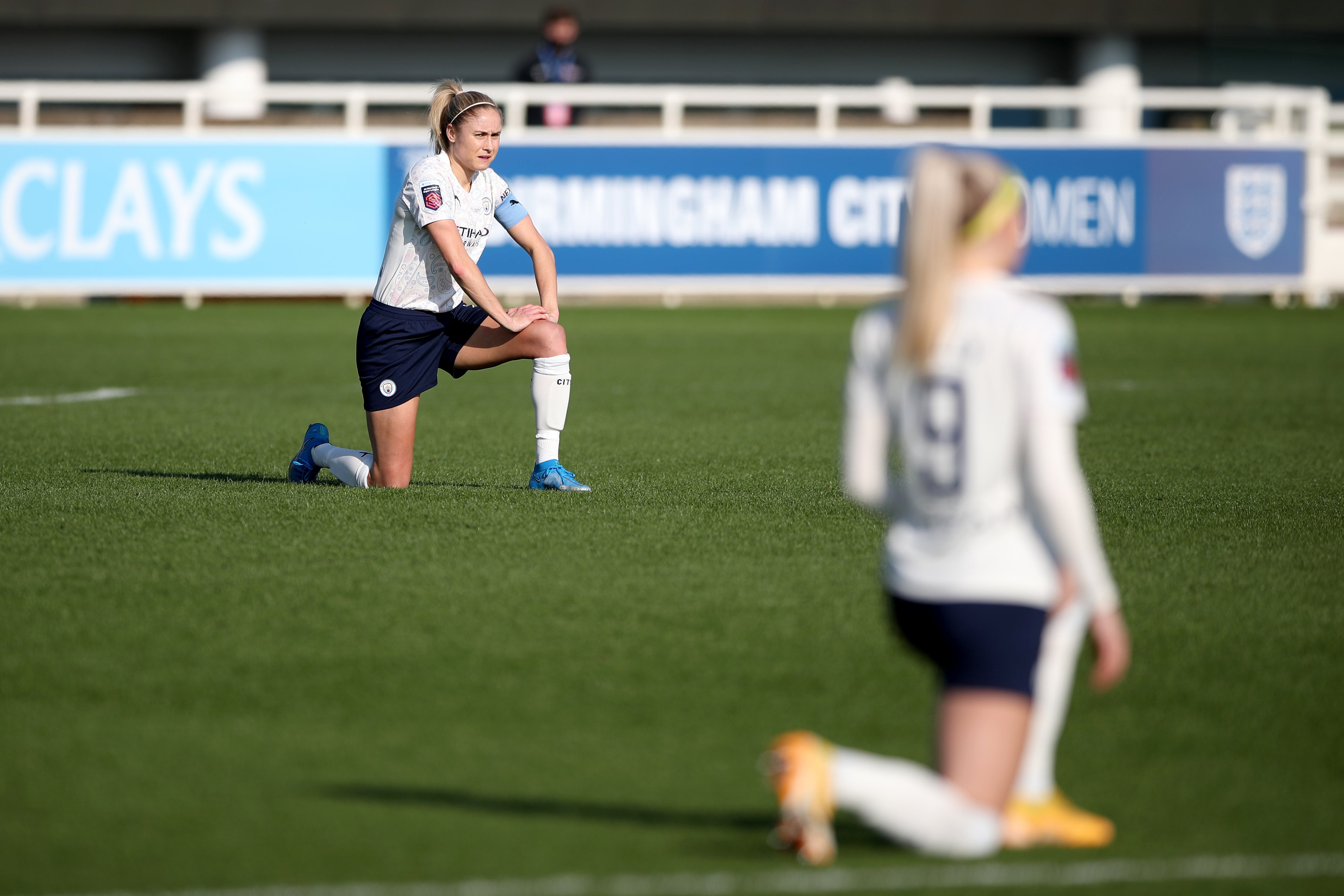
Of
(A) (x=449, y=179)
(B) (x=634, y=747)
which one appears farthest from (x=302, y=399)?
(B) (x=634, y=747)

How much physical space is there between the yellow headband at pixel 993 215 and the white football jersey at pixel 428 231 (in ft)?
14.4

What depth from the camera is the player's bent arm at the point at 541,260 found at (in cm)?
780

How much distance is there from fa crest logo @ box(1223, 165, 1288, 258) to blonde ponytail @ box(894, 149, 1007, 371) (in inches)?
674

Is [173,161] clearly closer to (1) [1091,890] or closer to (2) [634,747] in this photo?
(2) [634,747]

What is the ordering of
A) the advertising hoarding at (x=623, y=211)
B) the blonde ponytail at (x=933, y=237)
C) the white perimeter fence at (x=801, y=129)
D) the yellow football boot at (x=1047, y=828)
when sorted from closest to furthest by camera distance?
the blonde ponytail at (x=933, y=237) → the yellow football boot at (x=1047, y=828) → the advertising hoarding at (x=623, y=211) → the white perimeter fence at (x=801, y=129)

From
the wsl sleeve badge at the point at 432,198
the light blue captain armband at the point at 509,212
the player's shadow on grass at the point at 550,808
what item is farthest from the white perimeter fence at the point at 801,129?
the player's shadow on grass at the point at 550,808

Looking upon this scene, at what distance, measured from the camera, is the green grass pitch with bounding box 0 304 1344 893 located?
3.53 metres

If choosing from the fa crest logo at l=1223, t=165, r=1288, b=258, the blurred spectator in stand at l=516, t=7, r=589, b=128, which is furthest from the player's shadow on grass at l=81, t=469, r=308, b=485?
the fa crest logo at l=1223, t=165, r=1288, b=258

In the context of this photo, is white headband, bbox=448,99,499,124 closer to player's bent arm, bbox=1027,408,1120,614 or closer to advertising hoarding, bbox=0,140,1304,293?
player's bent arm, bbox=1027,408,1120,614

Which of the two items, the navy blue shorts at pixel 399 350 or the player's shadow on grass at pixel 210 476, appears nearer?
the navy blue shorts at pixel 399 350

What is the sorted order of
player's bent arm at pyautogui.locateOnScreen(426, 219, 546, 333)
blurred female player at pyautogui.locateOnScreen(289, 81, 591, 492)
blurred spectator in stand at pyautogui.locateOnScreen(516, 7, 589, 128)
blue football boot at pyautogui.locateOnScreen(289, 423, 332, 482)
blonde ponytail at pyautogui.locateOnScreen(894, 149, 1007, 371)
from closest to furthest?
blonde ponytail at pyautogui.locateOnScreen(894, 149, 1007, 371), player's bent arm at pyautogui.locateOnScreen(426, 219, 546, 333), blurred female player at pyautogui.locateOnScreen(289, 81, 591, 492), blue football boot at pyautogui.locateOnScreen(289, 423, 332, 482), blurred spectator in stand at pyautogui.locateOnScreen(516, 7, 589, 128)

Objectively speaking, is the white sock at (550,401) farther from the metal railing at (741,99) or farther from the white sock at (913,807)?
the metal railing at (741,99)

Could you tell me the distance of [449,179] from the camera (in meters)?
7.55

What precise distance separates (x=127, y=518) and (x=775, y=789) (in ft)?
13.0
